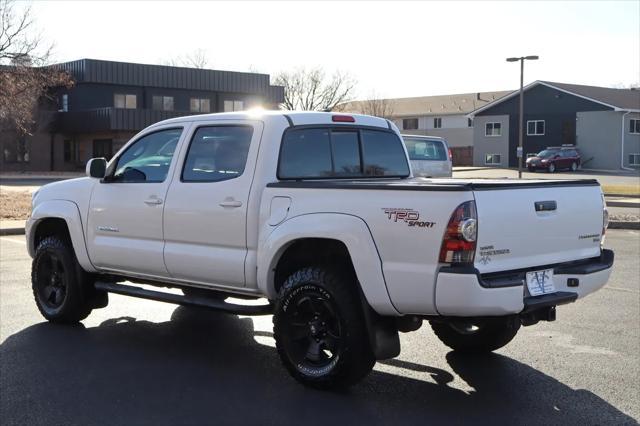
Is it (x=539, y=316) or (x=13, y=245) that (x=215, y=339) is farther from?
(x=13, y=245)

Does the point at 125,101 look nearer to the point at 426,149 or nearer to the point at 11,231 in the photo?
the point at 11,231

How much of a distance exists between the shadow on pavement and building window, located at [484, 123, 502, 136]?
57064 millimetres

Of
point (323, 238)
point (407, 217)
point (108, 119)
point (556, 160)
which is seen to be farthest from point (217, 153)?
point (556, 160)

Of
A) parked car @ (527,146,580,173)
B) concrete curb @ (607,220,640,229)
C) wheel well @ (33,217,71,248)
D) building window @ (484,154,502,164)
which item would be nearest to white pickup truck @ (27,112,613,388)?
wheel well @ (33,217,71,248)

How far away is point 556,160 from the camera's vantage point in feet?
167

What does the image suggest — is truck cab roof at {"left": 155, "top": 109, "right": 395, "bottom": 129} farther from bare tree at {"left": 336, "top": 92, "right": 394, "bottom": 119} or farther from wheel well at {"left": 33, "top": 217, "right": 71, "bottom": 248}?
bare tree at {"left": 336, "top": 92, "right": 394, "bottom": 119}

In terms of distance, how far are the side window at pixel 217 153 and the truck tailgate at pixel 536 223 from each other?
7.02ft

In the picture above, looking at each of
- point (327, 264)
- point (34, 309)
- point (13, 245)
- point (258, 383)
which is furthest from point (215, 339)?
point (13, 245)

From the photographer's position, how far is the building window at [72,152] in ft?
178

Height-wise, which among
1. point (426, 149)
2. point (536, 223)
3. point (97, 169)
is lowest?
point (536, 223)

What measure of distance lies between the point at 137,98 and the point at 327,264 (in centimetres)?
4920

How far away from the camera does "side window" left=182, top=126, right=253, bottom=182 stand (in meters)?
6.10

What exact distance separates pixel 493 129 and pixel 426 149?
45.1 m

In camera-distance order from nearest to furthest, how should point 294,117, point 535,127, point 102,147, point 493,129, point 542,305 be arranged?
1. point 542,305
2. point 294,117
3. point 102,147
4. point 535,127
5. point 493,129
